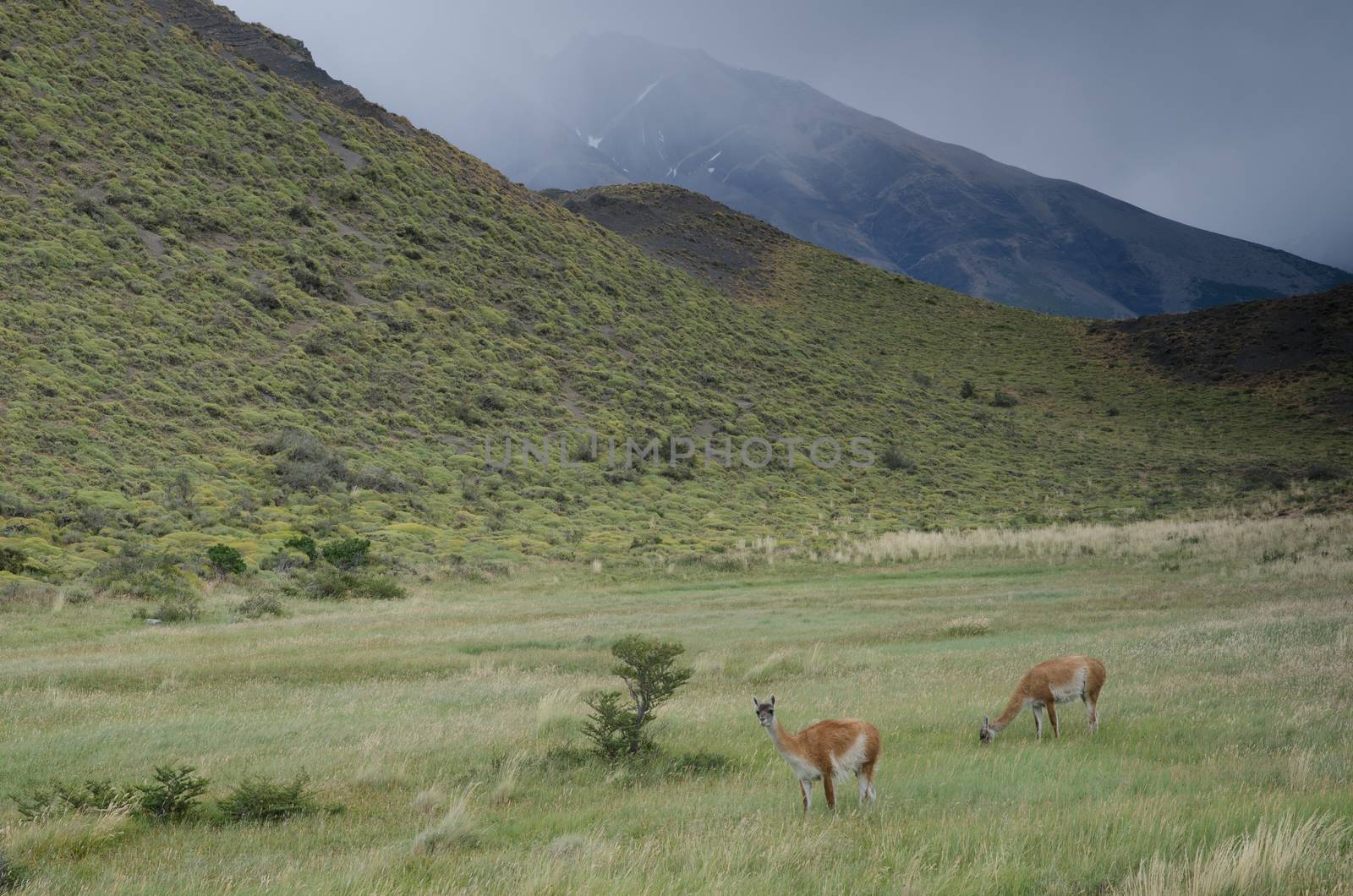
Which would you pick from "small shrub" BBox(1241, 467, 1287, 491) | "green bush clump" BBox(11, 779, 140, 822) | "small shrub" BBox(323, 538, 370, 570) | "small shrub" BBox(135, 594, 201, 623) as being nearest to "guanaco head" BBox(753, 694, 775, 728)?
"green bush clump" BBox(11, 779, 140, 822)

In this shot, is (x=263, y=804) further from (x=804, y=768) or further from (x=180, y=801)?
(x=804, y=768)

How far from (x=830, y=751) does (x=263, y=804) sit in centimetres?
473

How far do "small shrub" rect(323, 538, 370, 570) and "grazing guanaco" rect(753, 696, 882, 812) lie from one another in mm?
26649

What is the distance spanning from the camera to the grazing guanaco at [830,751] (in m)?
7.04

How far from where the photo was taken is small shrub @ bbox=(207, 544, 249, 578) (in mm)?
28047

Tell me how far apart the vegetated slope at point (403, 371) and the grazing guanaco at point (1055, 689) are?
25951mm

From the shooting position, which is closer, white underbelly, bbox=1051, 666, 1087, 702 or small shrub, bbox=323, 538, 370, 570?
white underbelly, bbox=1051, 666, 1087, 702

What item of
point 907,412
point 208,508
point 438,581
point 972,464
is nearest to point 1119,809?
point 438,581

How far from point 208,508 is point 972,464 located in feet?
176

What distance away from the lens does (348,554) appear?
31203mm

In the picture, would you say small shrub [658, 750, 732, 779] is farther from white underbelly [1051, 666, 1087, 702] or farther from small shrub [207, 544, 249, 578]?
small shrub [207, 544, 249, 578]

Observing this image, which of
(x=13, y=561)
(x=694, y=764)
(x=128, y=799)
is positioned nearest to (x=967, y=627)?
(x=694, y=764)

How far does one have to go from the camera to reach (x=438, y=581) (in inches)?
1254

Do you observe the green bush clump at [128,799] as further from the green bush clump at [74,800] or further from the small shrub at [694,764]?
the small shrub at [694,764]
